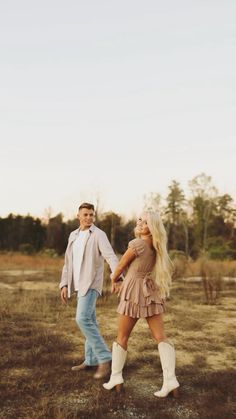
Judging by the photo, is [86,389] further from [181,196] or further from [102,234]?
[181,196]

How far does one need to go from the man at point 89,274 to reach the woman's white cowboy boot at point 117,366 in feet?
1.22

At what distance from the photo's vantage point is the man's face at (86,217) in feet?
14.4

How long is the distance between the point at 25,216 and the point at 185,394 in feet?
118

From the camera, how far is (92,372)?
4.51 meters

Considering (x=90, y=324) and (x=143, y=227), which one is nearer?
(x=143, y=227)

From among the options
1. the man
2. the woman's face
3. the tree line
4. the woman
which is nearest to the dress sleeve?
the woman

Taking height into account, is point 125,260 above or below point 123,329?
above

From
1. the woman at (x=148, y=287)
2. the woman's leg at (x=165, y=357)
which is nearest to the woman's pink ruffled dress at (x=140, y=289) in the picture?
the woman at (x=148, y=287)

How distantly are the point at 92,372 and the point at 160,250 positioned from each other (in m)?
1.62

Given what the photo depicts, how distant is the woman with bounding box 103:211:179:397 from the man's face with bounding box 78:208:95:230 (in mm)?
691

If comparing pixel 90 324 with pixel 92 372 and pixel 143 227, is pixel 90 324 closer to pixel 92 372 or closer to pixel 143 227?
pixel 92 372

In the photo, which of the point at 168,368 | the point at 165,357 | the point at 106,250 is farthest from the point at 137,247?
the point at 168,368

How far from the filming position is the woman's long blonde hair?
375cm

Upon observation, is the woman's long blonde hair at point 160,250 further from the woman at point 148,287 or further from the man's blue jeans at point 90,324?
the man's blue jeans at point 90,324
